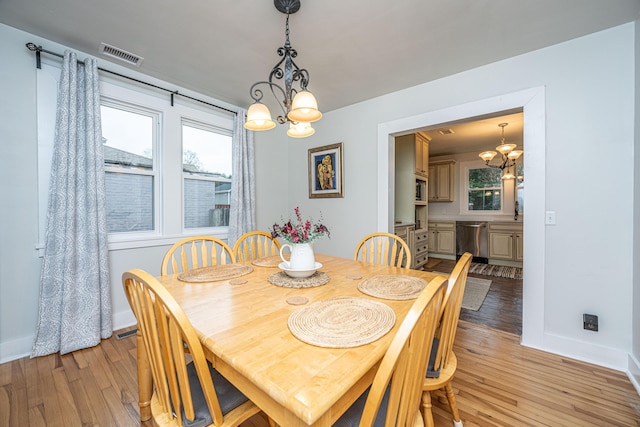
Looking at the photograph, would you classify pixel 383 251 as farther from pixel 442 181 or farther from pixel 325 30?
pixel 442 181

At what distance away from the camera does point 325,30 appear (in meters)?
1.85

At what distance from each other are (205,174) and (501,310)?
12.2ft

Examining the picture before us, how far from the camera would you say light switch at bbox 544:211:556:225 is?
6.67 ft

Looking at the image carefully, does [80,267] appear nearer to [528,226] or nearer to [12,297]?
[12,297]

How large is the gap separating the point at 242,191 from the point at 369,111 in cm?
181

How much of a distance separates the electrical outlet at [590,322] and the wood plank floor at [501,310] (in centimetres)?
50

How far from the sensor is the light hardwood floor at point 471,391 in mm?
1403

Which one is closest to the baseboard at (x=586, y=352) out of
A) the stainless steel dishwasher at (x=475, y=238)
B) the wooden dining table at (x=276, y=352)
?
the wooden dining table at (x=276, y=352)

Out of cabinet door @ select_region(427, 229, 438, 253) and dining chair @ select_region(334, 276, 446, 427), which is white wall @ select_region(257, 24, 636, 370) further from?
cabinet door @ select_region(427, 229, 438, 253)

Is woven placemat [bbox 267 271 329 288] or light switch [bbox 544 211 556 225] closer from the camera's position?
woven placemat [bbox 267 271 329 288]

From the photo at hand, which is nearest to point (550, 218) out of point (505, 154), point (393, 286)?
point (393, 286)

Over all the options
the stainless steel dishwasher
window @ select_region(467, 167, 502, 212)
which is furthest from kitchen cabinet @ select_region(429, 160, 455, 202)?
the stainless steel dishwasher

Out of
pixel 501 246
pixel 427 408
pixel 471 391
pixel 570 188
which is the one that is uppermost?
pixel 570 188

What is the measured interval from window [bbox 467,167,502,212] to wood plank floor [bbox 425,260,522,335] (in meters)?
2.27
